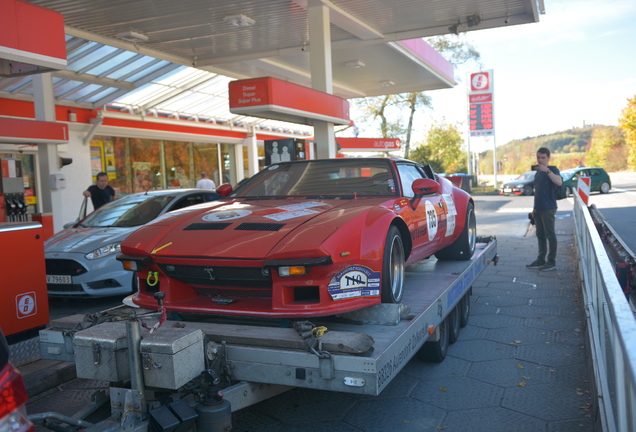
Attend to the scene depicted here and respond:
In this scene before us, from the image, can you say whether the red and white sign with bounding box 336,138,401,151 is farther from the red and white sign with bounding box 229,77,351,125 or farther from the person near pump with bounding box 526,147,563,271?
the person near pump with bounding box 526,147,563,271

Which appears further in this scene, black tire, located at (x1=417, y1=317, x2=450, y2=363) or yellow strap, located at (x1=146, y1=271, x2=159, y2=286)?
black tire, located at (x1=417, y1=317, x2=450, y2=363)

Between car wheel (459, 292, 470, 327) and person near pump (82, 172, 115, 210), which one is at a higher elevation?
person near pump (82, 172, 115, 210)

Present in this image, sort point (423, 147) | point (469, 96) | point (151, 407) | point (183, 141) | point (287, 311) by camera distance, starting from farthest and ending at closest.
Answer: point (423, 147) → point (469, 96) → point (183, 141) → point (287, 311) → point (151, 407)

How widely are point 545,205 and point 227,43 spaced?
27.0ft

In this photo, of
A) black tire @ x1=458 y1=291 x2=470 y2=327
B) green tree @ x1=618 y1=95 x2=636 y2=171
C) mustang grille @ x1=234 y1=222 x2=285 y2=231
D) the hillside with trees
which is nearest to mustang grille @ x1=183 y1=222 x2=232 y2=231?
mustang grille @ x1=234 y1=222 x2=285 y2=231

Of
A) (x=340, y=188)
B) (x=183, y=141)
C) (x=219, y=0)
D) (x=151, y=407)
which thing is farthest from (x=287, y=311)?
(x=183, y=141)

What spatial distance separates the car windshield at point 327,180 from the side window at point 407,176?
13 cm

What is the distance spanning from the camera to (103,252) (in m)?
6.90

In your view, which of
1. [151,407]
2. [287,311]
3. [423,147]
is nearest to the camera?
[151,407]

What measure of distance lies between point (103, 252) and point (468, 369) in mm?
4557

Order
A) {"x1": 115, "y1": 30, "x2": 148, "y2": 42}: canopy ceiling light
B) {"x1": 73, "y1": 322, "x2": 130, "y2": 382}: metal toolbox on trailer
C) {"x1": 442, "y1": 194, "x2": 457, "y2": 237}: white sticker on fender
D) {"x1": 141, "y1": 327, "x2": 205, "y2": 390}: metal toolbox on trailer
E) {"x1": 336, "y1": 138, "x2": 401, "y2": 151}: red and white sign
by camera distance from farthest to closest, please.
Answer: {"x1": 336, "y1": 138, "x2": 401, "y2": 151}: red and white sign → {"x1": 115, "y1": 30, "x2": 148, "y2": 42}: canopy ceiling light → {"x1": 442, "y1": 194, "x2": 457, "y2": 237}: white sticker on fender → {"x1": 73, "y1": 322, "x2": 130, "y2": 382}: metal toolbox on trailer → {"x1": 141, "y1": 327, "x2": 205, "y2": 390}: metal toolbox on trailer

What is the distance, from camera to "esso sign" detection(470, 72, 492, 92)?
37.3 metres

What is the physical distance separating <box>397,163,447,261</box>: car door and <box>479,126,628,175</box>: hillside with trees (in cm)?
5222

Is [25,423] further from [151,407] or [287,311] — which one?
[287,311]
